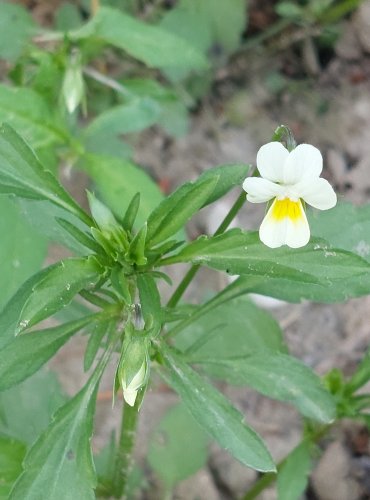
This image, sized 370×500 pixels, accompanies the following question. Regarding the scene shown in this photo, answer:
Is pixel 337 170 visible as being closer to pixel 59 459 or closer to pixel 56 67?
pixel 56 67

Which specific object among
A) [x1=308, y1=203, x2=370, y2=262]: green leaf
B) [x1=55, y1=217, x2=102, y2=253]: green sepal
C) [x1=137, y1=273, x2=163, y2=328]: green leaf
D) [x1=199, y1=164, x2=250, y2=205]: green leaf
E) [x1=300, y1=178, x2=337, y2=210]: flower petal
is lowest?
[x1=137, y1=273, x2=163, y2=328]: green leaf

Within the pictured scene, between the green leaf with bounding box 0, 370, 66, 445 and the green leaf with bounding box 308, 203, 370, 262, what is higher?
the green leaf with bounding box 308, 203, 370, 262

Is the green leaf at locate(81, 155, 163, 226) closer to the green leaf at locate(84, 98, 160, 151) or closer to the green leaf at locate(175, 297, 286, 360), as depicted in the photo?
the green leaf at locate(84, 98, 160, 151)

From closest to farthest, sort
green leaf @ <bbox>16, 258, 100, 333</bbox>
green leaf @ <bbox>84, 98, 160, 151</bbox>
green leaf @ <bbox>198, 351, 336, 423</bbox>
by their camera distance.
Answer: green leaf @ <bbox>16, 258, 100, 333</bbox> < green leaf @ <bbox>198, 351, 336, 423</bbox> < green leaf @ <bbox>84, 98, 160, 151</bbox>

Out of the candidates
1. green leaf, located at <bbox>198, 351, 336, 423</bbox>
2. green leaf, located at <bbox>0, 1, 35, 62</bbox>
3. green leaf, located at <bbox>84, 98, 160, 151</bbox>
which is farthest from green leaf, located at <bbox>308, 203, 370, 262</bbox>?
Result: green leaf, located at <bbox>0, 1, 35, 62</bbox>

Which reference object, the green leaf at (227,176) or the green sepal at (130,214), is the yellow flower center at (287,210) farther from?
the green sepal at (130,214)

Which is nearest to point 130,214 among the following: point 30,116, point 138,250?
point 138,250
